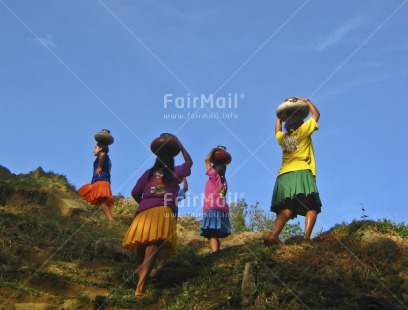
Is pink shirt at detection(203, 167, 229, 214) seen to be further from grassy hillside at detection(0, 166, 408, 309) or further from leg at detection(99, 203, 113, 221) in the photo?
leg at detection(99, 203, 113, 221)

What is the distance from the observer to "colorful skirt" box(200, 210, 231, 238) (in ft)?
30.1

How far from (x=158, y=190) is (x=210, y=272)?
1282 mm

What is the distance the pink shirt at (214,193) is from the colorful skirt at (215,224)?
0.11 metres

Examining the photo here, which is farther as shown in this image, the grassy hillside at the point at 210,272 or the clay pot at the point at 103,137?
the clay pot at the point at 103,137

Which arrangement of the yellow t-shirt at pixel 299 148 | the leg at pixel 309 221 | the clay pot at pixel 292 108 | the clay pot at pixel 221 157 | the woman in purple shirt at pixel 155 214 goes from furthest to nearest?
the clay pot at pixel 221 157
the clay pot at pixel 292 108
the yellow t-shirt at pixel 299 148
the leg at pixel 309 221
the woman in purple shirt at pixel 155 214

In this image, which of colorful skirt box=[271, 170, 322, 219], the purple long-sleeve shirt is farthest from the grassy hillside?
the purple long-sleeve shirt

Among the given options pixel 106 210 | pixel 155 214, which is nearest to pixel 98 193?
pixel 106 210

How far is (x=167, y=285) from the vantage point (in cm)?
714

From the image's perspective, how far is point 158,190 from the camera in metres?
7.38

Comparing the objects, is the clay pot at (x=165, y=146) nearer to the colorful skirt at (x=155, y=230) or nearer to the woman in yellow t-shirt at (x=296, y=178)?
the colorful skirt at (x=155, y=230)

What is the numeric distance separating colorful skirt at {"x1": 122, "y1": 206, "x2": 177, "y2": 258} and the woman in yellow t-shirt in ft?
4.32

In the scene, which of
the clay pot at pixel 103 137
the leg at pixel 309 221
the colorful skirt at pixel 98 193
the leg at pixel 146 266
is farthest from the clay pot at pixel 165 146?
the clay pot at pixel 103 137

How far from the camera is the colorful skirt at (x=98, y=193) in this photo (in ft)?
38.3

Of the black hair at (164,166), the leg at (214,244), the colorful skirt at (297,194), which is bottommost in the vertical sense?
the leg at (214,244)
